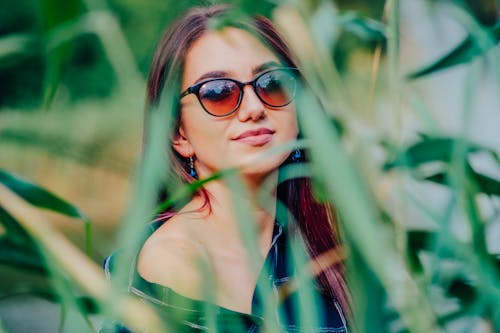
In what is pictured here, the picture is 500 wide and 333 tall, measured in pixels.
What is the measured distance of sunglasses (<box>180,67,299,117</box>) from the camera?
848 millimetres

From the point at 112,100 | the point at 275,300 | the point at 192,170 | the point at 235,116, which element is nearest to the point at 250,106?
the point at 235,116

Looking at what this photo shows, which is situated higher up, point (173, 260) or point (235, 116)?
point (235, 116)

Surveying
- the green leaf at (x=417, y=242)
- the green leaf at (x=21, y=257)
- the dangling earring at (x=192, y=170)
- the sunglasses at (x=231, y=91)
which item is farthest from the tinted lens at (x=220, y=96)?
the green leaf at (x=21, y=257)

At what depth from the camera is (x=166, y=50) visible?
0.94 meters

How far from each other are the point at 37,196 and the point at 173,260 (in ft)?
0.92

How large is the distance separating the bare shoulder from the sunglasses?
0.36 ft

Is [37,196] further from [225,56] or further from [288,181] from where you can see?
[288,181]

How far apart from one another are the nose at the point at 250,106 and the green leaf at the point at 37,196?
366 mm

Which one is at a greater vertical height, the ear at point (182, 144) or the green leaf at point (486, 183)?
the ear at point (182, 144)

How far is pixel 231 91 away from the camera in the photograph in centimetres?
85

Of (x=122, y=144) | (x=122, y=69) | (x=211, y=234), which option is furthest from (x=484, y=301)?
(x=122, y=144)

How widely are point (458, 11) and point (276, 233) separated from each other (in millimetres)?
440

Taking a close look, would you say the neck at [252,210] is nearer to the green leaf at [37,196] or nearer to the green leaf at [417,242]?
the green leaf at [417,242]

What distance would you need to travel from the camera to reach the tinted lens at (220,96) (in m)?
0.85
